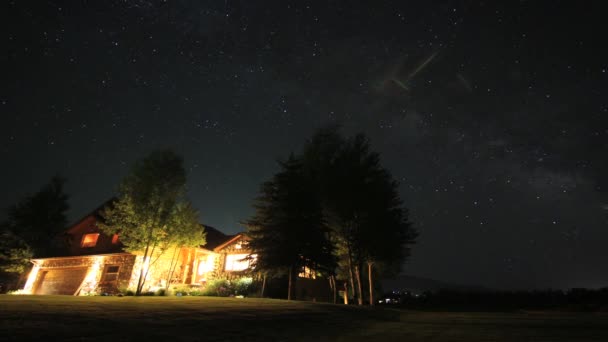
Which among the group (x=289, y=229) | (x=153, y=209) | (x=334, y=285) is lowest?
(x=334, y=285)

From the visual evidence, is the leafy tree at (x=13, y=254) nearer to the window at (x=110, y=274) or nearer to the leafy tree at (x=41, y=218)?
the leafy tree at (x=41, y=218)

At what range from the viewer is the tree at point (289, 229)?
20.1 metres

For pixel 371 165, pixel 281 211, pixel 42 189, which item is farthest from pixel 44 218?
pixel 371 165

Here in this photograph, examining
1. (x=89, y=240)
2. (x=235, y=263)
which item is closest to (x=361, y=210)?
(x=235, y=263)

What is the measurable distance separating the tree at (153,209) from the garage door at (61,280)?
8405 mm

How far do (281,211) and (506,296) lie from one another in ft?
95.7

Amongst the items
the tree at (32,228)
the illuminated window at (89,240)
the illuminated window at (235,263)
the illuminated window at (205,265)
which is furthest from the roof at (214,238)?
the tree at (32,228)

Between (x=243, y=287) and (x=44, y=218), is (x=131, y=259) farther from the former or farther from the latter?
(x=44, y=218)

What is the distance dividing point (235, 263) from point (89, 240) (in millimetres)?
13762

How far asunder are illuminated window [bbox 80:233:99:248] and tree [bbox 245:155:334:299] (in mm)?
15745

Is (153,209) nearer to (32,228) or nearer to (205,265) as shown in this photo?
(205,265)

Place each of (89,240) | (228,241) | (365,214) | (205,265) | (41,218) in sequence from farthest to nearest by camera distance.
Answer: (41,218) → (89,240) → (228,241) → (205,265) → (365,214)

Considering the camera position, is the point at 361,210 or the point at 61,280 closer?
the point at 361,210

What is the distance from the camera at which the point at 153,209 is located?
20719 mm
